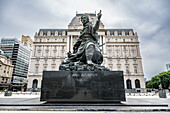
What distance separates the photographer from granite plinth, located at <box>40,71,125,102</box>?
19.0 ft

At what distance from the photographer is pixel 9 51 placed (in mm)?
81812

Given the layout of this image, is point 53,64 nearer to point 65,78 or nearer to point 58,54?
point 58,54

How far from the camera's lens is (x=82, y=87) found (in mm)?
5902

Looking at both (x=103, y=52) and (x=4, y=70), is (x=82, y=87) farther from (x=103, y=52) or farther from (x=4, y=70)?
(x=4, y=70)

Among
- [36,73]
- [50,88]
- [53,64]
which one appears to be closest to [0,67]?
[36,73]

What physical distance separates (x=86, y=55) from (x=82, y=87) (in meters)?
2.05

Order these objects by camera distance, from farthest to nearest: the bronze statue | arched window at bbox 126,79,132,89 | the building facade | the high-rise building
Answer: the high-rise building
the building facade
arched window at bbox 126,79,132,89
the bronze statue

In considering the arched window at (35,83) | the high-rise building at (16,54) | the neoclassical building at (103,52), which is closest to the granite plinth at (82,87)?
the neoclassical building at (103,52)

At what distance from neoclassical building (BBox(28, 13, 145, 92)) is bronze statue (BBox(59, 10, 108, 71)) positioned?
42.6 meters

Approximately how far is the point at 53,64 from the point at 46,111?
162 ft

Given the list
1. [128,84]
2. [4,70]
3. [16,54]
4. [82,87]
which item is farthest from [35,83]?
[82,87]

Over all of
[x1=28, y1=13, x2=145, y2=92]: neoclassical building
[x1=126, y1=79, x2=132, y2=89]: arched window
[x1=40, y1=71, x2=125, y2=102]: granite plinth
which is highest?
[x1=28, y1=13, x2=145, y2=92]: neoclassical building

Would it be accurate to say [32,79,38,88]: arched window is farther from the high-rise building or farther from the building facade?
the high-rise building

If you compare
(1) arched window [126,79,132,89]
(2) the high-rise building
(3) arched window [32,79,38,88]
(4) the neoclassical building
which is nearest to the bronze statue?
(4) the neoclassical building
